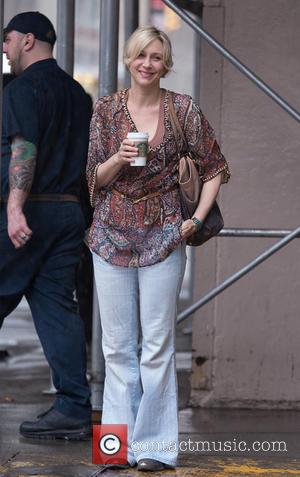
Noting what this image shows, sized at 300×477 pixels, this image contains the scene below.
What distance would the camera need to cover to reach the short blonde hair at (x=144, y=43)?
5.47 m

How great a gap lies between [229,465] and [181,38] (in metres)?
24.8

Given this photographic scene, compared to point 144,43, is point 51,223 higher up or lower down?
lower down

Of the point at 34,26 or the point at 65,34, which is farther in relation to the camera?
the point at 65,34

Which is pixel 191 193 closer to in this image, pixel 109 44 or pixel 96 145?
pixel 96 145

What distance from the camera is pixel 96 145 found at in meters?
5.65

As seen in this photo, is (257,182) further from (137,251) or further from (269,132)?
(137,251)

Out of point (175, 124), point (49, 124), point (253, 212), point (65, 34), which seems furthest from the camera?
point (65, 34)

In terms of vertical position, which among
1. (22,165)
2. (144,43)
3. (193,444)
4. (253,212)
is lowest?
(193,444)

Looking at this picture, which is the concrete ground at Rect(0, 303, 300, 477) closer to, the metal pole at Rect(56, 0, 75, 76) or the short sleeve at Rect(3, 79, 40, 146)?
the short sleeve at Rect(3, 79, 40, 146)

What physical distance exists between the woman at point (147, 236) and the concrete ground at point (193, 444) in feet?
1.07

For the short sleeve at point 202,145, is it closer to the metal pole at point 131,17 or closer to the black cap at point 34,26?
the black cap at point 34,26

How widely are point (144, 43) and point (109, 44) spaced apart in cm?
157

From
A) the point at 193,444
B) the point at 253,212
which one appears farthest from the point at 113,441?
the point at 253,212

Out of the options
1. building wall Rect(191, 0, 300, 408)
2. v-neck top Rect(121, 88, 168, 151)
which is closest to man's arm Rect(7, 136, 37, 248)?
v-neck top Rect(121, 88, 168, 151)
